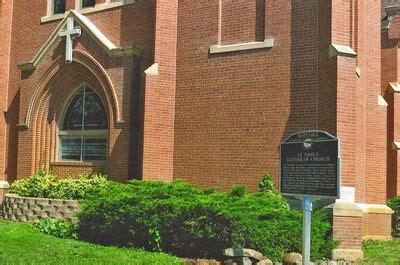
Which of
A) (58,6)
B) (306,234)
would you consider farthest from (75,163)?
(306,234)

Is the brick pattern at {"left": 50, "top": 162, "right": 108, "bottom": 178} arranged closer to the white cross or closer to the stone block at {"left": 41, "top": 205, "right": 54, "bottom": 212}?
the stone block at {"left": 41, "top": 205, "right": 54, "bottom": 212}

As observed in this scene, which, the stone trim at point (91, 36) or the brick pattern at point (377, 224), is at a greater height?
the stone trim at point (91, 36)

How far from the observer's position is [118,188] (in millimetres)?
13523

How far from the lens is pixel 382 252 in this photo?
13.2 m

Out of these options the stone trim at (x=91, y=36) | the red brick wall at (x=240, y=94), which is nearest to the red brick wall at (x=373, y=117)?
the red brick wall at (x=240, y=94)

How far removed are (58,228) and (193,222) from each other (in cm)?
419

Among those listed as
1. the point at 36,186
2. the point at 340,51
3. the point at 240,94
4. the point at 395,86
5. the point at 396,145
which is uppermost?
the point at 395,86

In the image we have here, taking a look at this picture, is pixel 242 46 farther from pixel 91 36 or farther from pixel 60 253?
pixel 60 253

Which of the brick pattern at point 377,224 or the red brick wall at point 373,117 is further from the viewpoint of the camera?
the red brick wall at point 373,117

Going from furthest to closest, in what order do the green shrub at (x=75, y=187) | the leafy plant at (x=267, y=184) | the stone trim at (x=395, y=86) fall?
the stone trim at (x=395, y=86), the green shrub at (x=75, y=187), the leafy plant at (x=267, y=184)

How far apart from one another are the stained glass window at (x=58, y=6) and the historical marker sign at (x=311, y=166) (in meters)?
12.7

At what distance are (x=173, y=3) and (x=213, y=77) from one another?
8.29ft

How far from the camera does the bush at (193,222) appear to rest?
10.9 meters

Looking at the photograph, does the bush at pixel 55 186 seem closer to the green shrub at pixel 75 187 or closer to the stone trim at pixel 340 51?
the green shrub at pixel 75 187
